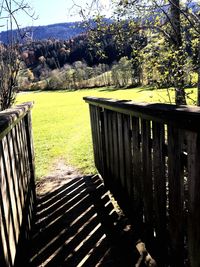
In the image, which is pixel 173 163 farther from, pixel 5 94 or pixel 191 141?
pixel 5 94

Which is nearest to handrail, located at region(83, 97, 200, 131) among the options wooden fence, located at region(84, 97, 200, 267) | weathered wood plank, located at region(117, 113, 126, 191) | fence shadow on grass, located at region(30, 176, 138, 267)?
wooden fence, located at region(84, 97, 200, 267)

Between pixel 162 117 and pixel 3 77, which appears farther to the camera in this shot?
pixel 3 77

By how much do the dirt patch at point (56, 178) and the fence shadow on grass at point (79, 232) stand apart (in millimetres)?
358

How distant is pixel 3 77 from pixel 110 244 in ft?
14.5

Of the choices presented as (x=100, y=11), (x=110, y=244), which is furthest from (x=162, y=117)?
(x=100, y=11)

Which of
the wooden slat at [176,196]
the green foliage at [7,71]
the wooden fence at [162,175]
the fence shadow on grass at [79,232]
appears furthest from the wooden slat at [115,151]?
the green foliage at [7,71]

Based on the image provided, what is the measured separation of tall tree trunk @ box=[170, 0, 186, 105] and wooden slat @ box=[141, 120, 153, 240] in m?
2.19

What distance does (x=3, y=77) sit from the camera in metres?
6.17

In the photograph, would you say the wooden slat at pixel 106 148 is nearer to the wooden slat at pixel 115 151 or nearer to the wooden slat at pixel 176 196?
the wooden slat at pixel 115 151

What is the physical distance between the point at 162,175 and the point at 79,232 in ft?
5.35

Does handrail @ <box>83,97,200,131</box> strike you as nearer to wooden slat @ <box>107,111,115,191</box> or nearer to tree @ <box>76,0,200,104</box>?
wooden slat @ <box>107,111,115,191</box>

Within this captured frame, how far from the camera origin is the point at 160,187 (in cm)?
227

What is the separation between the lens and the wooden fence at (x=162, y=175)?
1.70m

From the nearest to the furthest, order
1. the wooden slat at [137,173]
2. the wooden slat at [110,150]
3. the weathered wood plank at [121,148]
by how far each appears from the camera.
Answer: the wooden slat at [137,173] < the weathered wood plank at [121,148] < the wooden slat at [110,150]
